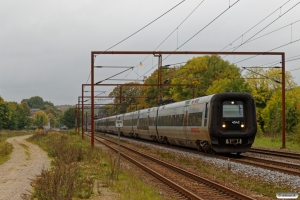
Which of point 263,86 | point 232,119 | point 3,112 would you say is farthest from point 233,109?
point 3,112

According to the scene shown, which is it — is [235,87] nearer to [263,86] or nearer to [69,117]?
[263,86]

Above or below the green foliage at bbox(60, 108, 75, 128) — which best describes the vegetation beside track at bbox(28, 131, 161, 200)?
below

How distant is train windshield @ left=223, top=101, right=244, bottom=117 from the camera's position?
1001 inches

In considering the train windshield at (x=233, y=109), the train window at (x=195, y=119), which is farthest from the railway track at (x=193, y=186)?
the train window at (x=195, y=119)

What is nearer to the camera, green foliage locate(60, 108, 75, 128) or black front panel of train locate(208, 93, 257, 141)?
black front panel of train locate(208, 93, 257, 141)

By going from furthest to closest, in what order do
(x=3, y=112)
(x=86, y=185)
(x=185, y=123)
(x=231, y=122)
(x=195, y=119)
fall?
(x=3, y=112) < (x=185, y=123) < (x=195, y=119) < (x=231, y=122) < (x=86, y=185)

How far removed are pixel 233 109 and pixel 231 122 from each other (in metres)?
0.69

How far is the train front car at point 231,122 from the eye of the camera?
25.2 metres

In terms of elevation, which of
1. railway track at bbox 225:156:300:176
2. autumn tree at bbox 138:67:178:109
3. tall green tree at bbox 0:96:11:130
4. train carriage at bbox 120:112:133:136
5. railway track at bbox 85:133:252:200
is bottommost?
railway track at bbox 85:133:252:200

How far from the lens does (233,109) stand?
2559cm

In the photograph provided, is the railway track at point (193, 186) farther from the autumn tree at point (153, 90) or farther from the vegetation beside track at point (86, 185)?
the autumn tree at point (153, 90)

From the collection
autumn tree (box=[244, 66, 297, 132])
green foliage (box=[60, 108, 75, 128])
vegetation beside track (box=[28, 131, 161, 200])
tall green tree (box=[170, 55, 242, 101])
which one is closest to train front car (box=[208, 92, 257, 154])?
vegetation beside track (box=[28, 131, 161, 200])

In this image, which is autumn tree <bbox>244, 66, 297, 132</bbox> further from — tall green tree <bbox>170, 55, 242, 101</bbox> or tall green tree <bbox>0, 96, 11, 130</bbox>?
tall green tree <bbox>0, 96, 11, 130</bbox>

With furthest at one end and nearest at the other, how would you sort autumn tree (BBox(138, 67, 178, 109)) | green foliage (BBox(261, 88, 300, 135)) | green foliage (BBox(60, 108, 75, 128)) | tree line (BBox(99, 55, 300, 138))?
green foliage (BBox(60, 108, 75, 128)), autumn tree (BBox(138, 67, 178, 109)), tree line (BBox(99, 55, 300, 138)), green foliage (BBox(261, 88, 300, 135))
